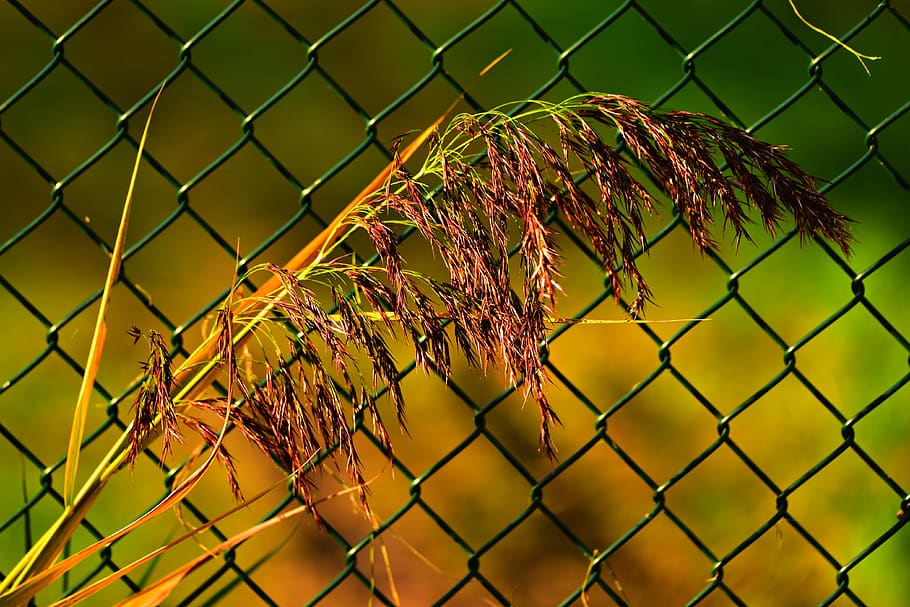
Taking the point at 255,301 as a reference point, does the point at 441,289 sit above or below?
below

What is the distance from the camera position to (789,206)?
1.15 metres

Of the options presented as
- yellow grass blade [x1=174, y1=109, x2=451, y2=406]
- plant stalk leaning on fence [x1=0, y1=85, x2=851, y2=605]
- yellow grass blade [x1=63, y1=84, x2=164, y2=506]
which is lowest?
plant stalk leaning on fence [x1=0, y1=85, x2=851, y2=605]

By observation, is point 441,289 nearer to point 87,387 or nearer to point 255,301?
point 255,301

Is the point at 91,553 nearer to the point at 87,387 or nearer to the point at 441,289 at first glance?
the point at 87,387

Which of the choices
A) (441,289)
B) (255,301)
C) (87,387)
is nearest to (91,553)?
(87,387)

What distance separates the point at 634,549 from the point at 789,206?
890mm

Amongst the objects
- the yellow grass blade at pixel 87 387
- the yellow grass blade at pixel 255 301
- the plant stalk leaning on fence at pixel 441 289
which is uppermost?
the yellow grass blade at pixel 87 387

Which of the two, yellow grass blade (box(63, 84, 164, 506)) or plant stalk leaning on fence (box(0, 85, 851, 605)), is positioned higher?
yellow grass blade (box(63, 84, 164, 506))

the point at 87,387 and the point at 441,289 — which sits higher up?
the point at 87,387

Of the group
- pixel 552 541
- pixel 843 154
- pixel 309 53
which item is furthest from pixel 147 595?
pixel 843 154

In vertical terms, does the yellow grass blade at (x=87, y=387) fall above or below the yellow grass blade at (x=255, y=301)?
Answer: above

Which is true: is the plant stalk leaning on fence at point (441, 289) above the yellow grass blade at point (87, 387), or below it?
below

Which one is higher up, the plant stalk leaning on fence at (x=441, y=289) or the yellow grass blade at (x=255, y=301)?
the yellow grass blade at (x=255, y=301)

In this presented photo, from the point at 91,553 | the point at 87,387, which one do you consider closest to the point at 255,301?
the point at 87,387
